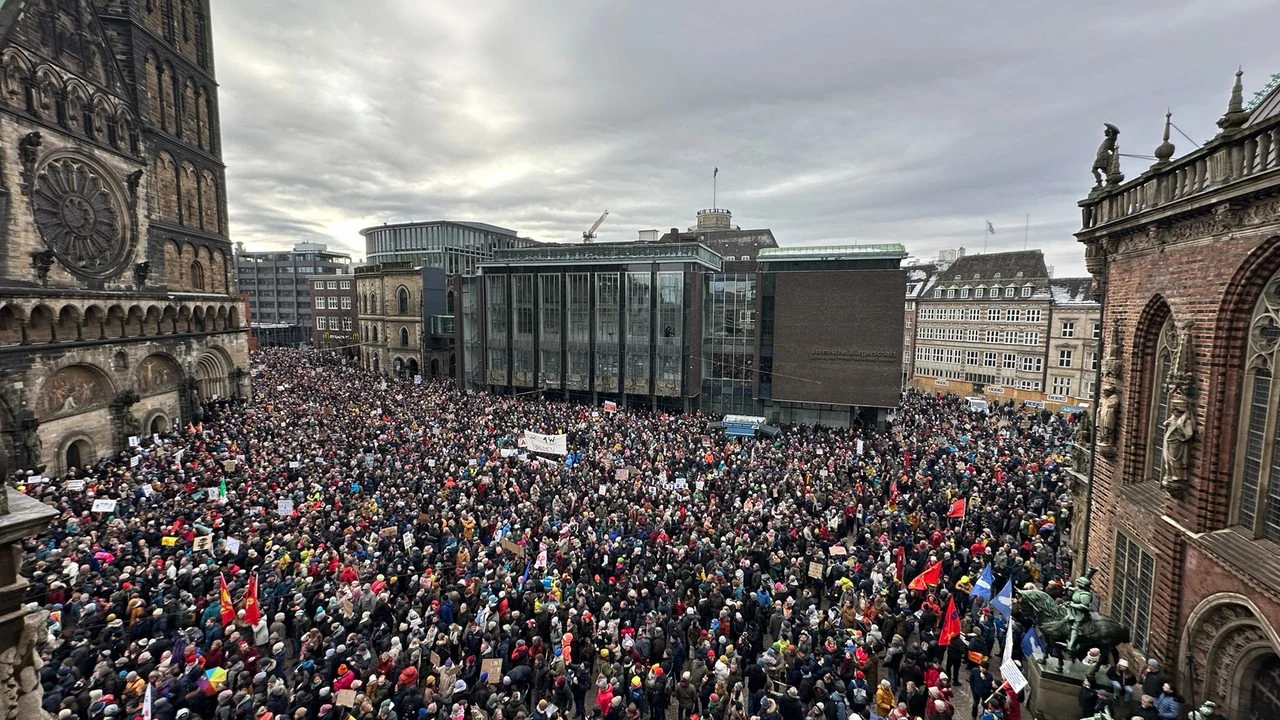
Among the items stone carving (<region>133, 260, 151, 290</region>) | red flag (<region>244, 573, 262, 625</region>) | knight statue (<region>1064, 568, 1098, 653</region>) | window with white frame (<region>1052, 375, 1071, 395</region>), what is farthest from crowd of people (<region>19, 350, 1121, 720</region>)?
window with white frame (<region>1052, 375, 1071, 395</region>)

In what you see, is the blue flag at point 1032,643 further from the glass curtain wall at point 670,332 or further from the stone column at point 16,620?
the glass curtain wall at point 670,332

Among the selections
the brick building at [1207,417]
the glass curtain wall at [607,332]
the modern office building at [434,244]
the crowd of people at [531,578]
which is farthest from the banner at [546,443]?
the modern office building at [434,244]

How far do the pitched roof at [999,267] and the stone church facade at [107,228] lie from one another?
71.1 meters

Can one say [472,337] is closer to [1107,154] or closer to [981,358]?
[1107,154]

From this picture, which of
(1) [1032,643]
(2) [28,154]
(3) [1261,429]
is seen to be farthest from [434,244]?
(3) [1261,429]

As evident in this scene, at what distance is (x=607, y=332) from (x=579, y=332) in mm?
2606

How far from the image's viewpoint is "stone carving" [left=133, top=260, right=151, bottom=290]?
30438 millimetres

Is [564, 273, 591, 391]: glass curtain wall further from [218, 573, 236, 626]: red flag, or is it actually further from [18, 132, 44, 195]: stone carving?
[218, 573, 236, 626]: red flag

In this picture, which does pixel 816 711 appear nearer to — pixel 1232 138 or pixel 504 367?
pixel 1232 138

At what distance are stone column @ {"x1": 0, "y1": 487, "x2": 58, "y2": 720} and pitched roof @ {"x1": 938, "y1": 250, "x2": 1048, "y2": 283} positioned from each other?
228 feet

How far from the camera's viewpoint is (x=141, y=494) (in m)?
20.8

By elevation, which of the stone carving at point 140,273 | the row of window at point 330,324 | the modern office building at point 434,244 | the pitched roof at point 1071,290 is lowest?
the row of window at point 330,324

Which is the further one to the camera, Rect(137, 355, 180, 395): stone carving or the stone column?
Rect(137, 355, 180, 395): stone carving

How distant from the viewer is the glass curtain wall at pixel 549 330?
152 ft
